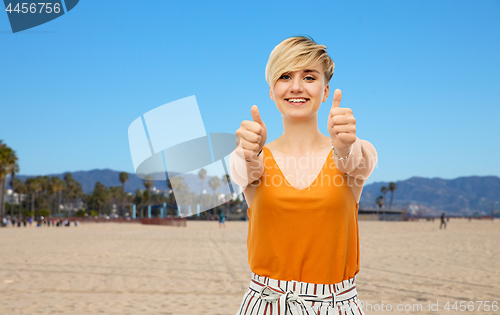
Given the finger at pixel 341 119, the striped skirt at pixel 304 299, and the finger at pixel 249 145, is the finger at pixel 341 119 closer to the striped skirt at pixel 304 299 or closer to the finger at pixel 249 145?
the finger at pixel 249 145

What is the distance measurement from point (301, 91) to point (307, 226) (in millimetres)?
608

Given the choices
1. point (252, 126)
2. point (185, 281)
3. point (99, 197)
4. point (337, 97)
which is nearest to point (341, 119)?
point (337, 97)

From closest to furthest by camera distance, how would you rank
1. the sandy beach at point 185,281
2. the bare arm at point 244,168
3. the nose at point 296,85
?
the bare arm at point 244,168
the nose at point 296,85
the sandy beach at point 185,281

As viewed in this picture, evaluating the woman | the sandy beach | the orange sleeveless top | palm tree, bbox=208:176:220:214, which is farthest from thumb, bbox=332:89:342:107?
the sandy beach

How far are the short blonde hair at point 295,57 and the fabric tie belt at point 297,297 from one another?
96 cm

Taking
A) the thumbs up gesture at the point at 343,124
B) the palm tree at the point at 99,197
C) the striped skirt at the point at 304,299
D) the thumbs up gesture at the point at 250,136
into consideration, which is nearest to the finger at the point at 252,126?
the thumbs up gesture at the point at 250,136

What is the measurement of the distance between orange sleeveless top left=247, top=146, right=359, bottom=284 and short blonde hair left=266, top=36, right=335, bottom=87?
393 millimetres

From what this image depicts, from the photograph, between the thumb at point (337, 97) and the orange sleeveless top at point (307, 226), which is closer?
the thumb at point (337, 97)

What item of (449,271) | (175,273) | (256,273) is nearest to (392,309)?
(449,271)

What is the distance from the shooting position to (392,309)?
320 inches

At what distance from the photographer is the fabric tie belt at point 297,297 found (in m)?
1.85

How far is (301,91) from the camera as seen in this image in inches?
74.4

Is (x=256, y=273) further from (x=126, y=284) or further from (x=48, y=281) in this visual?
(x=48, y=281)

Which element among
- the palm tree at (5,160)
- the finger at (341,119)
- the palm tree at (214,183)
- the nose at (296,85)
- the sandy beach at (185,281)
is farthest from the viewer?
the palm tree at (5,160)
